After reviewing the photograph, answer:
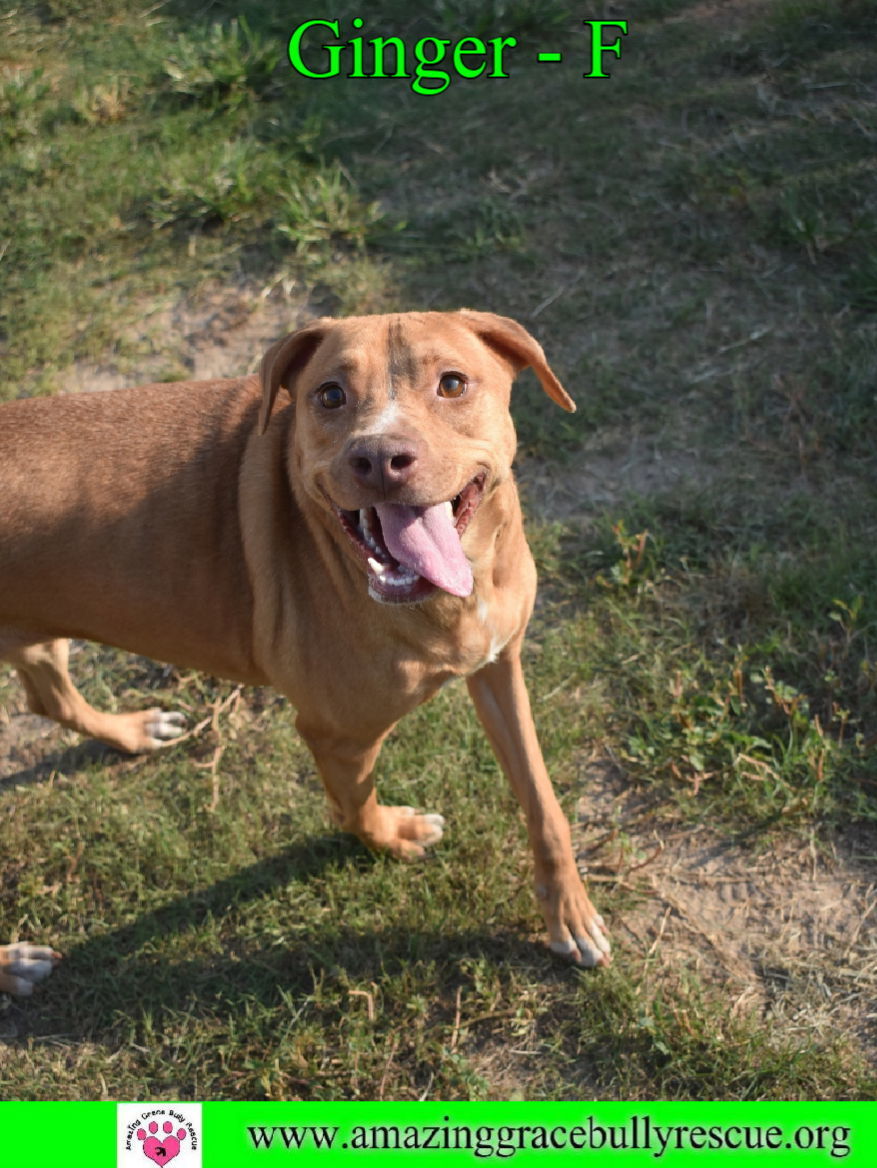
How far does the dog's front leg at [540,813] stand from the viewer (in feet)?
11.2

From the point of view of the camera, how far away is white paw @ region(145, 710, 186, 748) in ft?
13.8

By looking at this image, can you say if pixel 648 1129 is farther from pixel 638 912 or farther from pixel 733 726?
pixel 733 726

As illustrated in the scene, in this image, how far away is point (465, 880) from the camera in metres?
3.69

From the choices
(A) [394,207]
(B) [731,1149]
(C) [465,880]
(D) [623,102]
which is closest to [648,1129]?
(B) [731,1149]

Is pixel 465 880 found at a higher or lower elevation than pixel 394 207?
lower

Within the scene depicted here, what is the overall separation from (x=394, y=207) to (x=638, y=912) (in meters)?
4.08

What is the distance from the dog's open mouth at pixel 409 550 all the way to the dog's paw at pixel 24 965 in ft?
6.47

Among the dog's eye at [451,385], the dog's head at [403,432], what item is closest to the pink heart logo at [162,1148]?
the dog's head at [403,432]

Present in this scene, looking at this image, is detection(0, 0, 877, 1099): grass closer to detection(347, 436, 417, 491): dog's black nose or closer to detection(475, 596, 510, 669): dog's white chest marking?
detection(475, 596, 510, 669): dog's white chest marking

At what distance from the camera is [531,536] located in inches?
180

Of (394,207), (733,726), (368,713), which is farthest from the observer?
(394,207)

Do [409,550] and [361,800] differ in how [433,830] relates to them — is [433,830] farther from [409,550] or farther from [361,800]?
[409,550]

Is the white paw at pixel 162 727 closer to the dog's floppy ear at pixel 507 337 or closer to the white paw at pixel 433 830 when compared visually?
the white paw at pixel 433 830

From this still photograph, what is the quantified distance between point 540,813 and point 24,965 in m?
1.84
